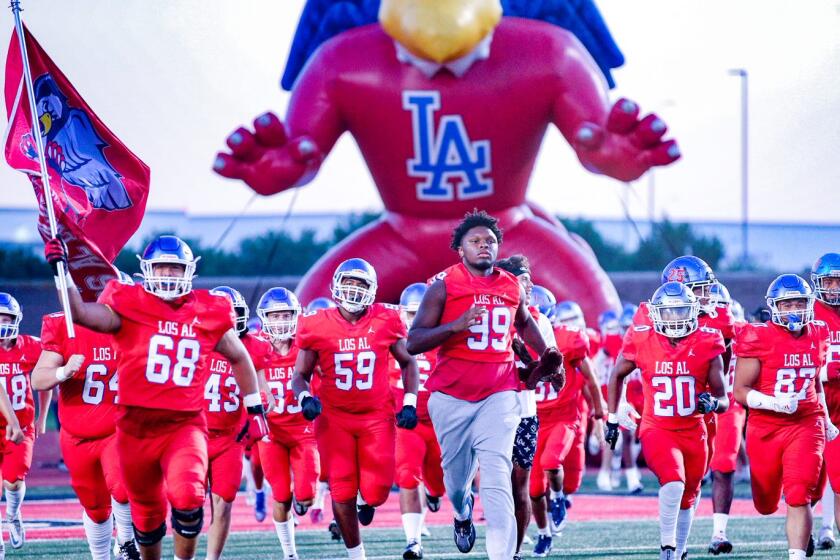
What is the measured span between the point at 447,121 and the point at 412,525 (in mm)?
4707

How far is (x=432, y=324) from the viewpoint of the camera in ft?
22.9

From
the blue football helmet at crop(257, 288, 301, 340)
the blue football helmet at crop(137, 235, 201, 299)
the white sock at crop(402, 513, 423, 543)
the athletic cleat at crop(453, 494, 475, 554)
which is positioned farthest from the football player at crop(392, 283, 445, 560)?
the blue football helmet at crop(137, 235, 201, 299)

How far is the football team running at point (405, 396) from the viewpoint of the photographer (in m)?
6.49

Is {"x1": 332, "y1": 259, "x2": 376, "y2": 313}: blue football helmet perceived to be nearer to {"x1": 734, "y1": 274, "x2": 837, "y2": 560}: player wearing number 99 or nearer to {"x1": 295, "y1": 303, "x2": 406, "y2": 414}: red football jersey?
{"x1": 295, "y1": 303, "x2": 406, "y2": 414}: red football jersey

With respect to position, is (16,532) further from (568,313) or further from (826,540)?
(826,540)

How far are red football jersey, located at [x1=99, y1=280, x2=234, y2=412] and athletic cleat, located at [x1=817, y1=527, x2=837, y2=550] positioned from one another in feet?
15.6

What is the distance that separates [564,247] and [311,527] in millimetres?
3936

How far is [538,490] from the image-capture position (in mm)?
9172

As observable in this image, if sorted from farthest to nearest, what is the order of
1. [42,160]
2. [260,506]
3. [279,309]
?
[260,506], [279,309], [42,160]

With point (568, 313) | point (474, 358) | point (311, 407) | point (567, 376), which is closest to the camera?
point (474, 358)

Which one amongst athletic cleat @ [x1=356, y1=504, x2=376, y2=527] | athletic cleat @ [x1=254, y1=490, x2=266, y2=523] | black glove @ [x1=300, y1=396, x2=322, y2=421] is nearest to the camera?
black glove @ [x1=300, y1=396, x2=322, y2=421]

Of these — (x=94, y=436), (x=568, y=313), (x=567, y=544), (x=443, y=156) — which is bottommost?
(x=567, y=544)

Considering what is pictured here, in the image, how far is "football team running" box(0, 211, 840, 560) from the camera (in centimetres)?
649

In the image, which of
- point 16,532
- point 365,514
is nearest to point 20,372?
point 16,532
